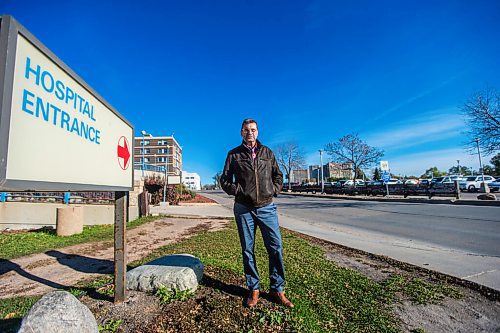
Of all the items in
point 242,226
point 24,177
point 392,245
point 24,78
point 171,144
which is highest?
point 171,144

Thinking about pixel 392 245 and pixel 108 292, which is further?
pixel 392 245

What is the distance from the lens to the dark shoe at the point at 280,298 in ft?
8.70

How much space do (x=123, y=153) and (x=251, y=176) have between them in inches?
61.0

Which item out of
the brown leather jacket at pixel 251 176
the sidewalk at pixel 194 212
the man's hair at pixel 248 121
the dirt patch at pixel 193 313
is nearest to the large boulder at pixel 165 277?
the dirt patch at pixel 193 313

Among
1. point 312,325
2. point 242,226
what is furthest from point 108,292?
point 312,325

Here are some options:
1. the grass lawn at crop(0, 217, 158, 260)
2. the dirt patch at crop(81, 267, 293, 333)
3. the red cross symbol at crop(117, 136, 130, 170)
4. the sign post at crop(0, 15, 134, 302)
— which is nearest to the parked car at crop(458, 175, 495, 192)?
the grass lawn at crop(0, 217, 158, 260)

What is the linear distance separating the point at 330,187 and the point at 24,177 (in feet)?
125

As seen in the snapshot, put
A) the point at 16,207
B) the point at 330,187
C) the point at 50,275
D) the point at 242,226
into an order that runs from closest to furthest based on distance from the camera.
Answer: the point at 242,226 → the point at 50,275 → the point at 16,207 → the point at 330,187

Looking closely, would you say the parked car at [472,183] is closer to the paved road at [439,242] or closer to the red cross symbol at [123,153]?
the paved road at [439,242]

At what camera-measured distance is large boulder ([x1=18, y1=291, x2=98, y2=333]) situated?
1.72m

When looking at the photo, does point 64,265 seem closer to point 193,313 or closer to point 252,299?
point 193,313

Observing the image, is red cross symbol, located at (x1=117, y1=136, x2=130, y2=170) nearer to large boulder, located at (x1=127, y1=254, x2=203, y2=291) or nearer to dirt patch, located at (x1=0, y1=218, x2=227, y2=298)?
large boulder, located at (x1=127, y1=254, x2=203, y2=291)

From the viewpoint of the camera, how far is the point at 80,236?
8039 millimetres

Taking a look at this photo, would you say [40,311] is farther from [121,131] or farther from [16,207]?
[16,207]
